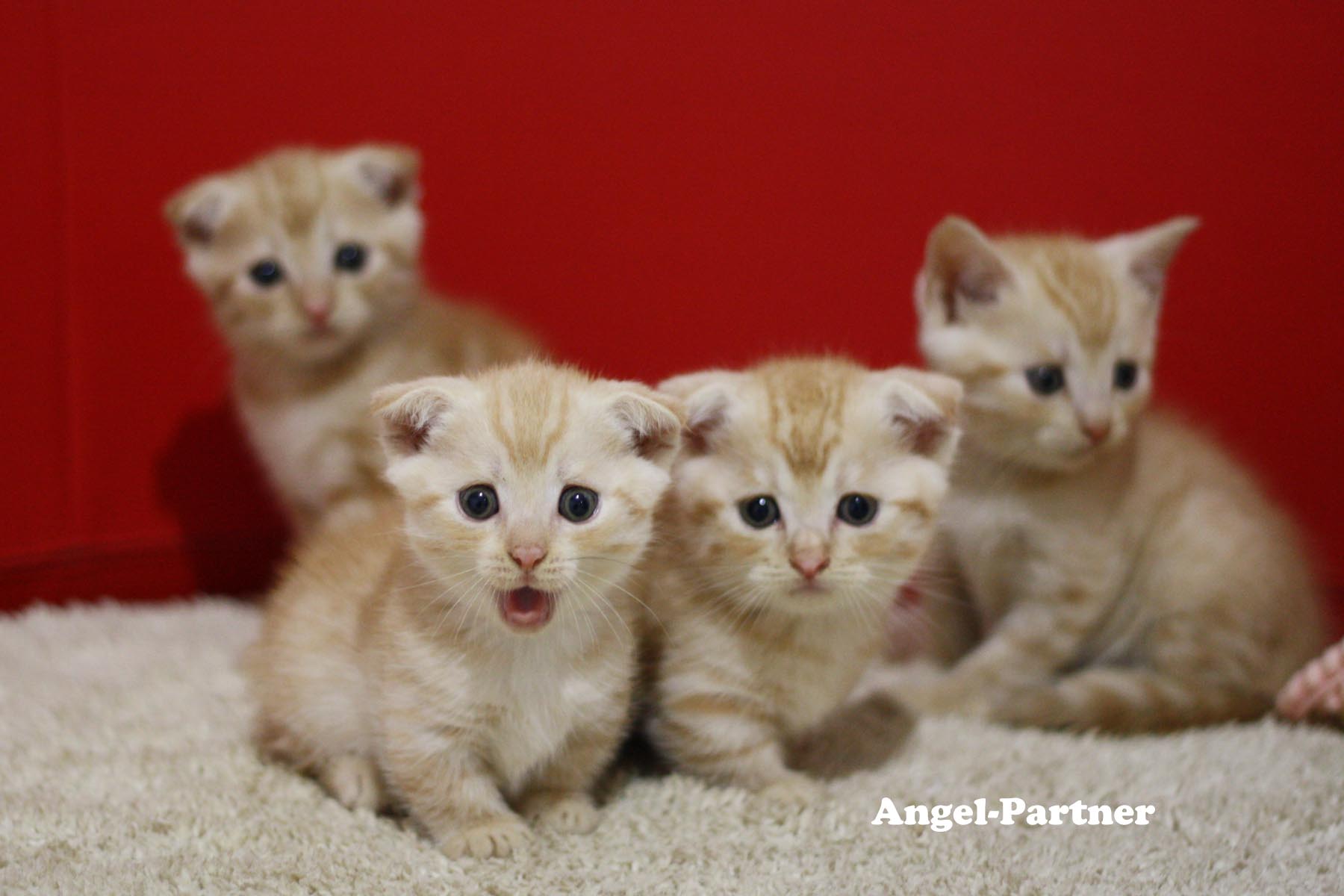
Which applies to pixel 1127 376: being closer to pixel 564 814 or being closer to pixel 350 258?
pixel 564 814

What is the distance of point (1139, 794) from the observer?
153 cm

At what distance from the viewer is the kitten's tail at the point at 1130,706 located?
1.76m

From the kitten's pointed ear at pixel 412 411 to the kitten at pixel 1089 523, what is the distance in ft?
2.78

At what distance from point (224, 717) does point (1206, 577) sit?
1606 millimetres

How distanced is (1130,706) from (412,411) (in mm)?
1201

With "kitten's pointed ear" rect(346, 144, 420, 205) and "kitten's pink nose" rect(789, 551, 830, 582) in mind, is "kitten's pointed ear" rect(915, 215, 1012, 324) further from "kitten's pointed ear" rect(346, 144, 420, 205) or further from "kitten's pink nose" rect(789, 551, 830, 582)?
"kitten's pointed ear" rect(346, 144, 420, 205)

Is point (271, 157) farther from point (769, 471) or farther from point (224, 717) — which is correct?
point (769, 471)

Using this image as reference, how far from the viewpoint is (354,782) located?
147cm

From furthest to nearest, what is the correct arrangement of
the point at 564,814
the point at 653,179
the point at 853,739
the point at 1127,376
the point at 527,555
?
the point at 653,179 → the point at 1127,376 → the point at 853,739 → the point at 564,814 → the point at 527,555

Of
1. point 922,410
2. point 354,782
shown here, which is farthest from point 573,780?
point 922,410

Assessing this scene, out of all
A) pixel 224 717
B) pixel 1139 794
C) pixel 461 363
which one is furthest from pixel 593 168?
pixel 1139 794

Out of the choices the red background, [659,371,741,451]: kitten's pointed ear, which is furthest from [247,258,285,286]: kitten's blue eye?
[659,371,741,451]: kitten's pointed ear

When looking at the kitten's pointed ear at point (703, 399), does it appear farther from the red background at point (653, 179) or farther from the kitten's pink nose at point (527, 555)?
the red background at point (653, 179)

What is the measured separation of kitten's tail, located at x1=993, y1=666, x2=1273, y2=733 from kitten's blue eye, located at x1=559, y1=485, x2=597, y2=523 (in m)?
0.86
